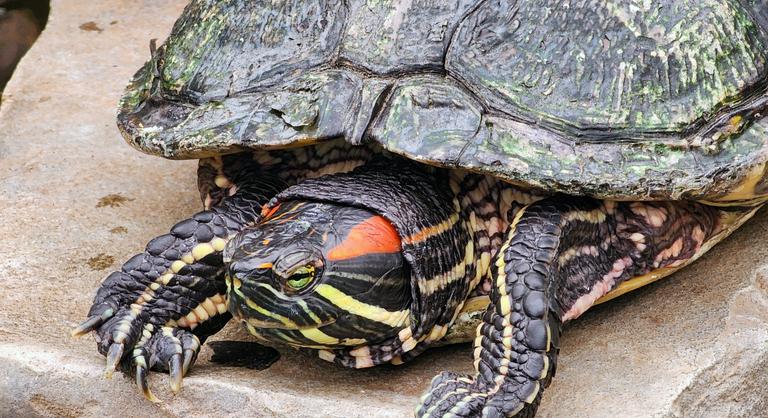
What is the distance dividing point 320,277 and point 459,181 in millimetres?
874

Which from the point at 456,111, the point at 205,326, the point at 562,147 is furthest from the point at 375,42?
the point at 205,326

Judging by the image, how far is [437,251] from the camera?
4016 millimetres

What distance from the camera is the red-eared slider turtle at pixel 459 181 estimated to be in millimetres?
3771

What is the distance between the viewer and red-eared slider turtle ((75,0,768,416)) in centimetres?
377

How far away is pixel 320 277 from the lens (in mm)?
3701

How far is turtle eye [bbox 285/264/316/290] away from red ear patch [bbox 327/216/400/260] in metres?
0.10

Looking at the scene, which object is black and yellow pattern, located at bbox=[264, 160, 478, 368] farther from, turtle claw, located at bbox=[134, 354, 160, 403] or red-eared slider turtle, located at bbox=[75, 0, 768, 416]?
turtle claw, located at bbox=[134, 354, 160, 403]

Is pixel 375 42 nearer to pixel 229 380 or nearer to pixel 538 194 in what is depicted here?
pixel 538 194

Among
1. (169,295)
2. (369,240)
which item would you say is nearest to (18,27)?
(169,295)

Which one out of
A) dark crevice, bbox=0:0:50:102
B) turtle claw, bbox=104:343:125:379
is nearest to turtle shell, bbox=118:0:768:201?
turtle claw, bbox=104:343:125:379

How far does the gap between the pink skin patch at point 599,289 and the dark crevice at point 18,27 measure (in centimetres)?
530

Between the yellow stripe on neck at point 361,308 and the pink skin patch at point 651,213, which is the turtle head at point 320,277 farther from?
the pink skin patch at point 651,213

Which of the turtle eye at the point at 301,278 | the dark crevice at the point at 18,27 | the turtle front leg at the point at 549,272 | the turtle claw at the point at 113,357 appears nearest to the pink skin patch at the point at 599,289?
the turtle front leg at the point at 549,272

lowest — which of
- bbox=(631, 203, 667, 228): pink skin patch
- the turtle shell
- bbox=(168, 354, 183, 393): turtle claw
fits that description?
bbox=(168, 354, 183, 393): turtle claw
